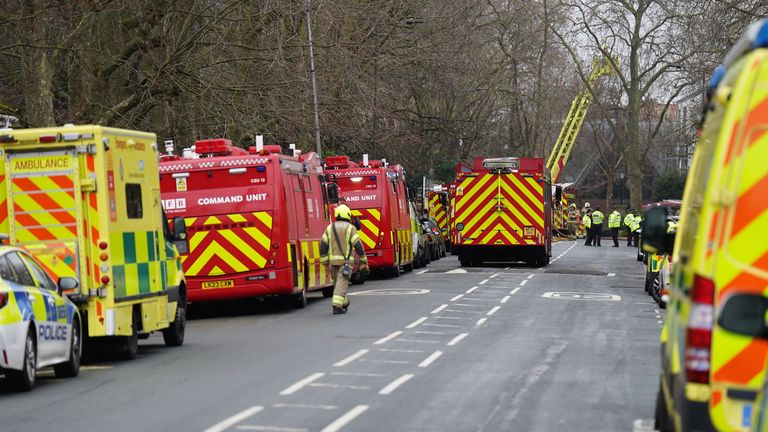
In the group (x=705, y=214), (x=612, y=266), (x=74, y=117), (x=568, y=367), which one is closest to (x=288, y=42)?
(x=74, y=117)

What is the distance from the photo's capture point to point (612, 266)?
4162 cm

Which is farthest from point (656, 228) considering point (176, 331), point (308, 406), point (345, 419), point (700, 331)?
point (176, 331)

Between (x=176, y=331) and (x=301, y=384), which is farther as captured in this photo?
(x=176, y=331)

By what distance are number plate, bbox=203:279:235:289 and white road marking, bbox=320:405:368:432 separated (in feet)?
38.2

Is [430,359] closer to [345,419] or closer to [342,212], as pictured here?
[345,419]

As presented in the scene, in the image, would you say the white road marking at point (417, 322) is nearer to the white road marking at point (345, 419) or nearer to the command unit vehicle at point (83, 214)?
the command unit vehicle at point (83, 214)

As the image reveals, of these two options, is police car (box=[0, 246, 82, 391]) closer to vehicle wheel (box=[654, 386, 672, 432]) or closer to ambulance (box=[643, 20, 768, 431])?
vehicle wheel (box=[654, 386, 672, 432])

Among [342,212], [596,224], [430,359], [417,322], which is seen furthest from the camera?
[596,224]

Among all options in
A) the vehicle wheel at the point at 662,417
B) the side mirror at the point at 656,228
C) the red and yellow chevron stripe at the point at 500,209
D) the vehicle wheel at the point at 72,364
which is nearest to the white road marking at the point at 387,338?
the vehicle wheel at the point at 72,364

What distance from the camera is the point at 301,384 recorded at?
519 inches

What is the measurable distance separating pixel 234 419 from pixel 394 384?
260 centimetres

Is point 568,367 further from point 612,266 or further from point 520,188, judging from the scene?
point 612,266

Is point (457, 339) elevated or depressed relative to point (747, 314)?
depressed

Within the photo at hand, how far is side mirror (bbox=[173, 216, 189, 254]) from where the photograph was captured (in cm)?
1803
